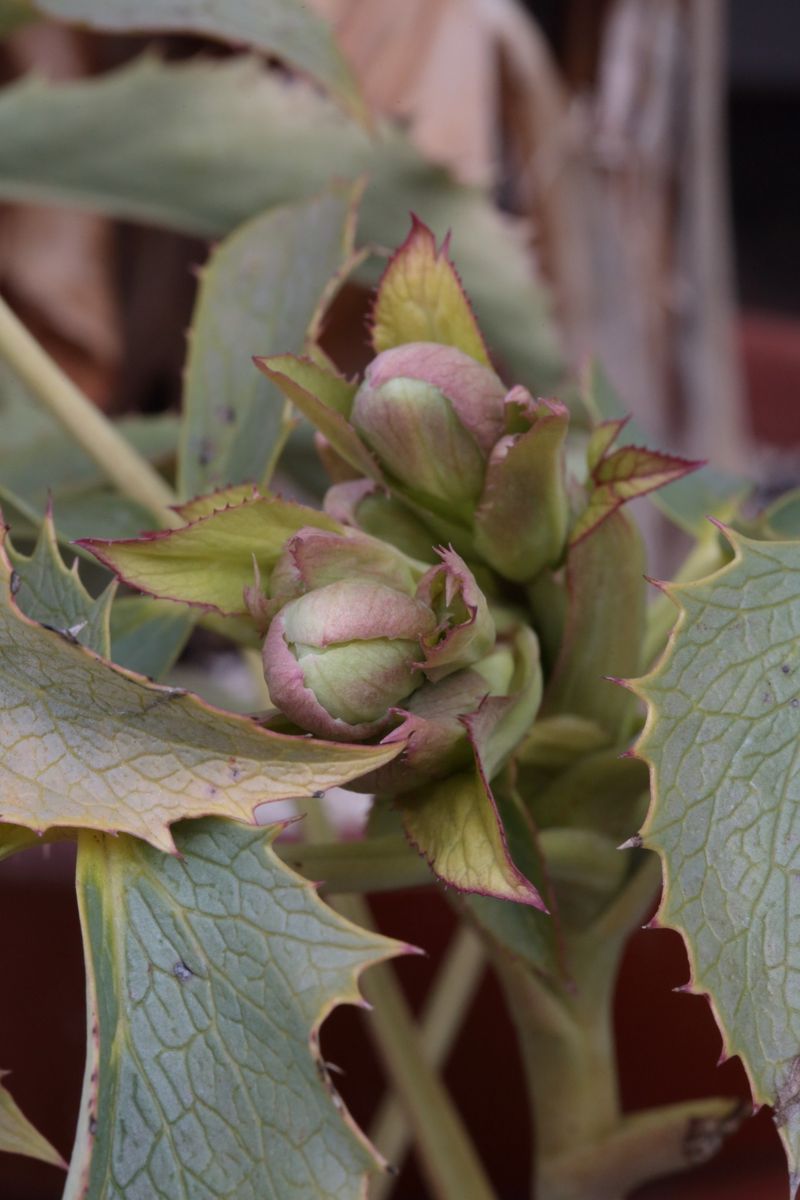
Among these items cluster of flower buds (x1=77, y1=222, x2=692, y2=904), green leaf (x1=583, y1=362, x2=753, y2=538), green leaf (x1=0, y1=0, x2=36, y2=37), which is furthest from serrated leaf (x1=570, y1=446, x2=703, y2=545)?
green leaf (x1=0, y1=0, x2=36, y2=37)

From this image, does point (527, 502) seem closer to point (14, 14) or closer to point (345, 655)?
point (345, 655)

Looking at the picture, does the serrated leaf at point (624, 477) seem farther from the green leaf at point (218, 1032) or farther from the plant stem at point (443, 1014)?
the plant stem at point (443, 1014)

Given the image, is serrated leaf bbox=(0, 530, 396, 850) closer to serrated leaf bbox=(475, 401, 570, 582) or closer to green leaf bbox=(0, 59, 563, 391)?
serrated leaf bbox=(475, 401, 570, 582)

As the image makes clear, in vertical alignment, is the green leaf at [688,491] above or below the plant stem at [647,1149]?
above

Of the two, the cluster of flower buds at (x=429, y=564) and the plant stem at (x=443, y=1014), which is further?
the plant stem at (x=443, y=1014)

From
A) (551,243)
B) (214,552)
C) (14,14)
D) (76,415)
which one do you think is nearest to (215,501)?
(214,552)

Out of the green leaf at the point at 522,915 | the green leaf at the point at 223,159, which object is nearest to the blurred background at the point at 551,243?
the green leaf at the point at 223,159

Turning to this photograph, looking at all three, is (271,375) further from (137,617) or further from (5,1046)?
(5,1046)
